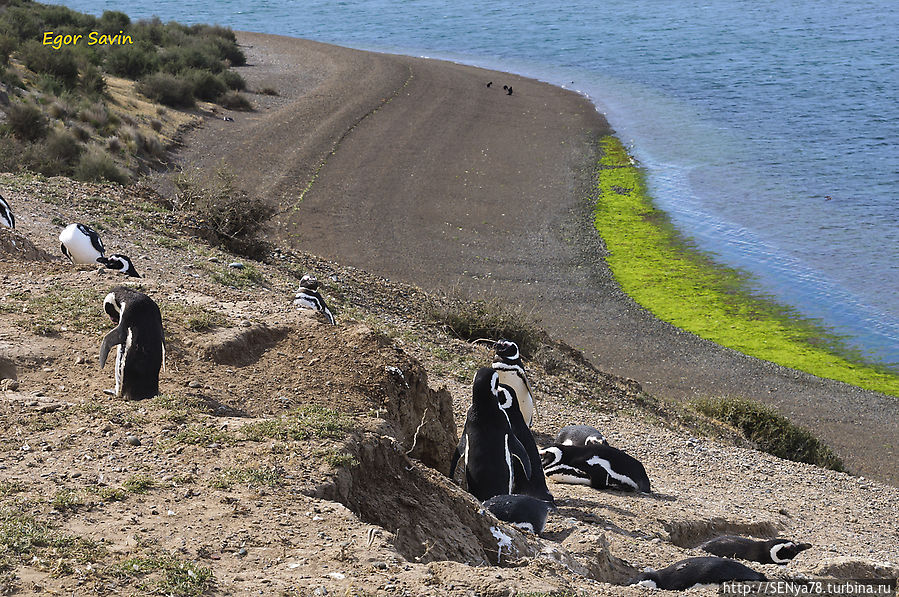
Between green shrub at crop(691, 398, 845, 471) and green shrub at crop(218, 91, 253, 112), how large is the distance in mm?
26144

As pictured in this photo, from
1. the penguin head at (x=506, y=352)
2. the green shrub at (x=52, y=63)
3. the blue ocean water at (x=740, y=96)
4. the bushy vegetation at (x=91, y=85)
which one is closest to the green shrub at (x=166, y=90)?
the bushy vegetation at (x=91, y=85)

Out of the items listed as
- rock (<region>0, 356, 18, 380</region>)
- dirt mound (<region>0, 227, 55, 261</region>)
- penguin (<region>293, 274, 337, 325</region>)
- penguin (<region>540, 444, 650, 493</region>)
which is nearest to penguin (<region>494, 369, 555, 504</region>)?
penguin (<region>540, 444, 650, 493</region>)

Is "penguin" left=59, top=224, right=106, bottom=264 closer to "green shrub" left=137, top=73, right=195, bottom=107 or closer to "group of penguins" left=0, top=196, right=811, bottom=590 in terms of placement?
"group of penguins" left=0, top=196, right=811, bottom=590

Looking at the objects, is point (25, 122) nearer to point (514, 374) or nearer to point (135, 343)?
point (514, 374)

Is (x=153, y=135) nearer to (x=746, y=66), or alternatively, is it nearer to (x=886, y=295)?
(x=886, y=295)

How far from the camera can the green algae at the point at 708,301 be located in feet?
63.7

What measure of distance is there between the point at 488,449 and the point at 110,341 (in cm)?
319

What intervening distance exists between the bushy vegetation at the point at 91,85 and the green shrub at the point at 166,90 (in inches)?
1.4

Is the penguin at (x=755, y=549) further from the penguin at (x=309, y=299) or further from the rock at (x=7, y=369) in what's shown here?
the rock at (x=7, y=369)

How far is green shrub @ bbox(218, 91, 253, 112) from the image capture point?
35.6 m

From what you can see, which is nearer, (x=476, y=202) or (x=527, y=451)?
(x=527, y=451)

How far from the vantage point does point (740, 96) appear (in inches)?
1802

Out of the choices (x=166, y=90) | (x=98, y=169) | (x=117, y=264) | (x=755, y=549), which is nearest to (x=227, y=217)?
(x=117, y=264)

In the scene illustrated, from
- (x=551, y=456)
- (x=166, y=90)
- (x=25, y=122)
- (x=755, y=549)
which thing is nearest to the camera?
(x=755, y=549)
